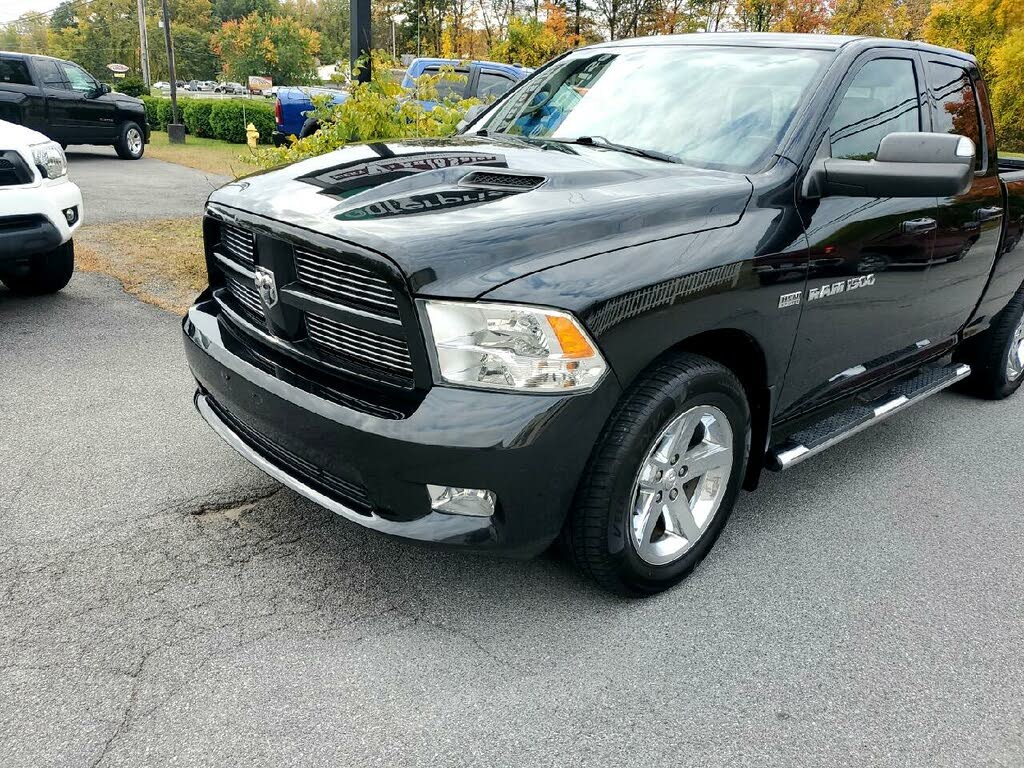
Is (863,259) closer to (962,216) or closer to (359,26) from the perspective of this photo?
(962,216)

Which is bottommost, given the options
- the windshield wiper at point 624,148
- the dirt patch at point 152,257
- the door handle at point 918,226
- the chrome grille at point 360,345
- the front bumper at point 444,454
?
the dirt patch at point 152,257

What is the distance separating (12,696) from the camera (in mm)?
2139

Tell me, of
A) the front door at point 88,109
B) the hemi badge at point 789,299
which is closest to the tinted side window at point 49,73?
the front door at point 88,109

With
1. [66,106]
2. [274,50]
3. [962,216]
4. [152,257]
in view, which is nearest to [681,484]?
[962,216]

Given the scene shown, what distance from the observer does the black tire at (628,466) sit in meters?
2.33

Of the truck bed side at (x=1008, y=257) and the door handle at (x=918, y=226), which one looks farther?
the truck bed side at (x=1008, y=257)

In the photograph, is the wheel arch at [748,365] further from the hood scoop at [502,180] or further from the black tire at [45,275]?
the black tire at [45,275]

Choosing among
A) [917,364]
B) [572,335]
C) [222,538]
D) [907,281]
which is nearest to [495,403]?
[572,335]

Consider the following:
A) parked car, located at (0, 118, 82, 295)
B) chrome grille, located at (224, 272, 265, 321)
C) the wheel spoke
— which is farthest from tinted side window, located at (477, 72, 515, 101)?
the wheel spoke

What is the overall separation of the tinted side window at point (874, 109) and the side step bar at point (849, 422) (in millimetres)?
1043

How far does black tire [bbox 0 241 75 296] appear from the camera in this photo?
5.82 m

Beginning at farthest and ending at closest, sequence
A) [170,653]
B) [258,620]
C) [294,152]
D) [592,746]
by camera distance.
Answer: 1. [294,152]
2. [258,620]
3. [170,653]
4. [592,746]

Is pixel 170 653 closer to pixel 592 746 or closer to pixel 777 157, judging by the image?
pixel 592 746

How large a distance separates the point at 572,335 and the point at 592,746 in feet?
3.48
